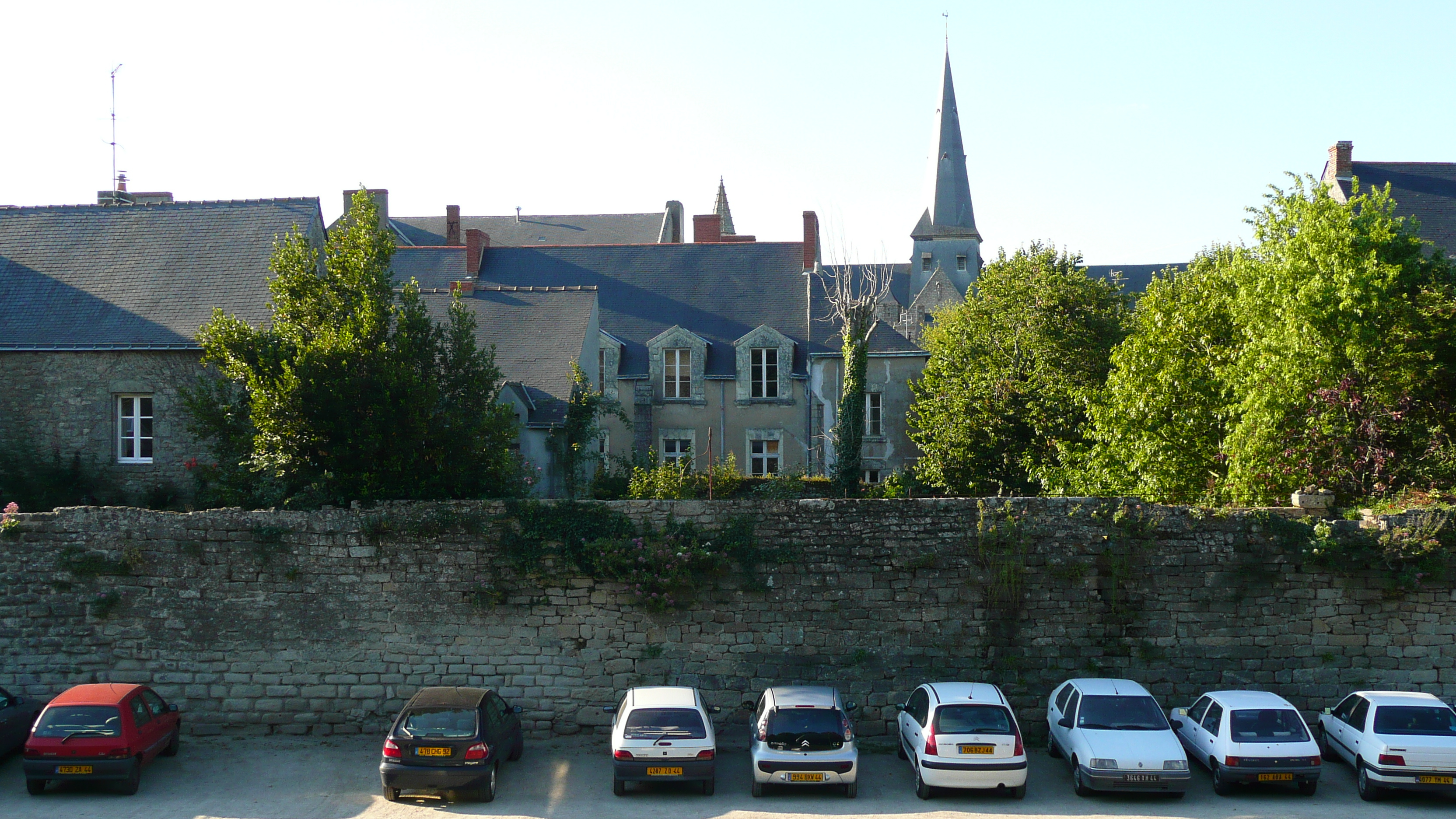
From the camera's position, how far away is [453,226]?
1709 inches

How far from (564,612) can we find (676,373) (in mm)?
19477

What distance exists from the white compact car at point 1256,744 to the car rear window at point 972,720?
248 cm

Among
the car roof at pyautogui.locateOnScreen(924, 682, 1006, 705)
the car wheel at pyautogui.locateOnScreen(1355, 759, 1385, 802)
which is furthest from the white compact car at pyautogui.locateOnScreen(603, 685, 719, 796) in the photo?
the car wheel at pyautogui.locateOnScreen(1355, 759, 1385, 802)

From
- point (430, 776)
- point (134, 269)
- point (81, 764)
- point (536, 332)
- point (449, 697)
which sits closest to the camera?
point (430, 776)

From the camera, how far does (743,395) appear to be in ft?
109

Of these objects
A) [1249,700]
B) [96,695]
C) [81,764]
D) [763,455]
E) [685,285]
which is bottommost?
[81,764]

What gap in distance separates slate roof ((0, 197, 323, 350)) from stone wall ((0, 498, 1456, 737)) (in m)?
6.17

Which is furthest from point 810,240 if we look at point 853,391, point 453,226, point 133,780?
point 133,780

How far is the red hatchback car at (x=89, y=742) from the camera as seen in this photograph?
11.9 meters

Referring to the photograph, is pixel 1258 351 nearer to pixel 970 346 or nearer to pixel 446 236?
pixel 970 346

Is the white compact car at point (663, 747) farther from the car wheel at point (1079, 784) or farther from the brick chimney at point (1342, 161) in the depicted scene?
the brick chimney at point (1342, 161)

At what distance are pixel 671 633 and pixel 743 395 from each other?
1909 cm

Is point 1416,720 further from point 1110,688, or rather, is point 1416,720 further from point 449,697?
point 449,697

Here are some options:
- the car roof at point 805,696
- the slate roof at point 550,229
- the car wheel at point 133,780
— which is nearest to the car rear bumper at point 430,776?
the car wheel at point 133,780
